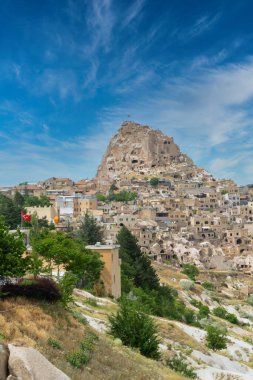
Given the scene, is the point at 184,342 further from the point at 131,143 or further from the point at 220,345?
the point at 131,143

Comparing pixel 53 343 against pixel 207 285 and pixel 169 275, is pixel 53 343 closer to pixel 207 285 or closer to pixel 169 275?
pixel 169 275

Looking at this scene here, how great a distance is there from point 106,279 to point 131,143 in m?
149

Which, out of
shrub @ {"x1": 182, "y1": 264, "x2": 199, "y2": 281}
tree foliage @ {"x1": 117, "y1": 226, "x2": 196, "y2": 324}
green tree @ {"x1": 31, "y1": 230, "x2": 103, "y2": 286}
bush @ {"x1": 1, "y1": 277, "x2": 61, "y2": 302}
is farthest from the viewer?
shrub @ {"x1": 182, "y1": 264, "x2": 199, "y2": 281}

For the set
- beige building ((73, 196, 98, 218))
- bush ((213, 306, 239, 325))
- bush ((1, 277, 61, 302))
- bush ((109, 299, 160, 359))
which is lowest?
bush ((213, 306, 239, 325))

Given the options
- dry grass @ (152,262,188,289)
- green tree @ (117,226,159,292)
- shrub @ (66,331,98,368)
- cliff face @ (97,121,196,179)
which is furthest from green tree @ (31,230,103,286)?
cliff face @ (97,121,196,179)

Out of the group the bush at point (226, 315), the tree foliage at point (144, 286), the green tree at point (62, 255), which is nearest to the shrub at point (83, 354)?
the green tree at point (62, 255)

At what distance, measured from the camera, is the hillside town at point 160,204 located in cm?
7888

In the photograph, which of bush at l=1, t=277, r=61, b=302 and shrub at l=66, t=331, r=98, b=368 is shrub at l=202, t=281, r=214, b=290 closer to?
bush at l=1, t=277, r=61, b=302

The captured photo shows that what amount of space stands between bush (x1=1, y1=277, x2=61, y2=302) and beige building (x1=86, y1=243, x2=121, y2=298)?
555 inches

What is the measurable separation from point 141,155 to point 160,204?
6499 centimetres

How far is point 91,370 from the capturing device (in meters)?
11.8

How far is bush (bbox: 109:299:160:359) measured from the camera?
54.2 feet

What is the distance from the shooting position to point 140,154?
170875 mm

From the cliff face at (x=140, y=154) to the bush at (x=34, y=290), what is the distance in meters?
142
